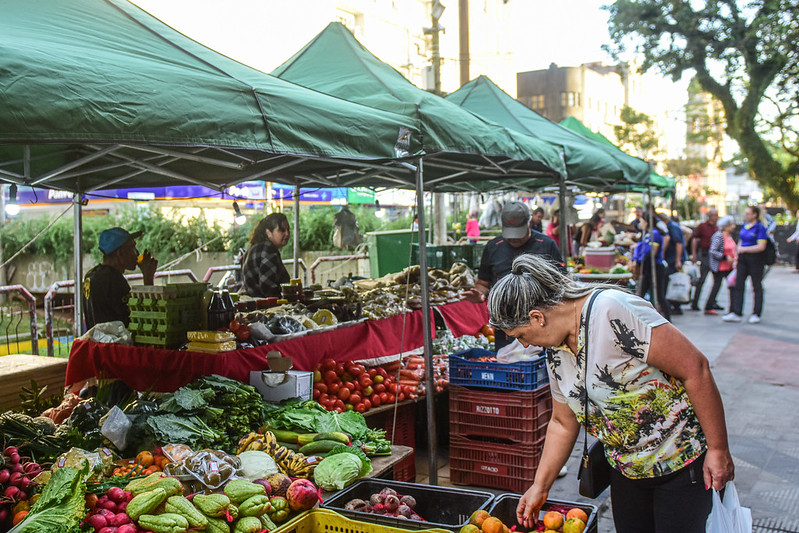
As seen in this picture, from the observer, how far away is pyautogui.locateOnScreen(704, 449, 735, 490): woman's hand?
2.60 metres

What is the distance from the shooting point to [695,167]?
63906 millimetres

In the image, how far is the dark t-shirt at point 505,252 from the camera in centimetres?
616

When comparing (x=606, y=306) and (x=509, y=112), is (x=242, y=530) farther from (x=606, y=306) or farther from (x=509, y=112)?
(x=509, y=112)

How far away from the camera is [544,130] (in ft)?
33.3

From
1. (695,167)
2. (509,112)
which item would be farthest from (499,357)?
(695,167)

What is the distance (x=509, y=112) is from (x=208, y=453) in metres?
7.63

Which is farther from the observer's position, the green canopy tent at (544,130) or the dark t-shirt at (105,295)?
the green canopy tent at (544,130)

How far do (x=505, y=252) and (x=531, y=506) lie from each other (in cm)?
366

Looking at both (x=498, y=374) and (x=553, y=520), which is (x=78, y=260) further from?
(x=553, y=520)

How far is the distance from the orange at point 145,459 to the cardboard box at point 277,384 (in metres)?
1.21

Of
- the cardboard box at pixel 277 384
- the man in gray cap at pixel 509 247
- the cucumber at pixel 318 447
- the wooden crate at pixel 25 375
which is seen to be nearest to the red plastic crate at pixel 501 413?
the man in gray cap at pixel 509 247

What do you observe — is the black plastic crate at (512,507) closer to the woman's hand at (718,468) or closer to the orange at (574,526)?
the orange at (574,526)

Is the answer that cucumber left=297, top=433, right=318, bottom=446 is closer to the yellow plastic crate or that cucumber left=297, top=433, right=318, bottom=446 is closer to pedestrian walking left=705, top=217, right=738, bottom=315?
the yellow plastic crate

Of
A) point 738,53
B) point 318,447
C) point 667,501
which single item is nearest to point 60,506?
point 318,447
